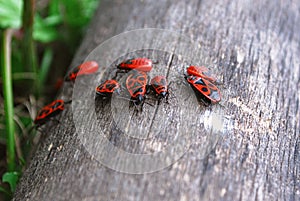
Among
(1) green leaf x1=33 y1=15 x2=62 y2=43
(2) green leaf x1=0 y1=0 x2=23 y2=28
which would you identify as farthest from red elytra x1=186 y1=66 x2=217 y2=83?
(1) green leaf x1=33 y1=15 x2=62 y2=43

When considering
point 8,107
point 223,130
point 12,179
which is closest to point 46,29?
point 8,107

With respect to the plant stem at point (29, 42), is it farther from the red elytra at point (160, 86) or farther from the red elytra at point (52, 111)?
the red elytra at point (160, 86)

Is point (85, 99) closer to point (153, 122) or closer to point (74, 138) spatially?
point (74, 138)

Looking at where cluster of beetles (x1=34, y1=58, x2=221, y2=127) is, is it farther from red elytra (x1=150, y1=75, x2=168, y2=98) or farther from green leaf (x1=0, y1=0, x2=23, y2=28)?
green leaf (x1=0, y1=0, x2=23, y2=28)

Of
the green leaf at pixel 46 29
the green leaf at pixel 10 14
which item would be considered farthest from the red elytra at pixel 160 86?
the green leaf at pixel 46 29

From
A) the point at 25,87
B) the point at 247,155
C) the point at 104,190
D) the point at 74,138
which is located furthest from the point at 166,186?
the point at 25,87

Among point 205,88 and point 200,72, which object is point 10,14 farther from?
point 205,88
